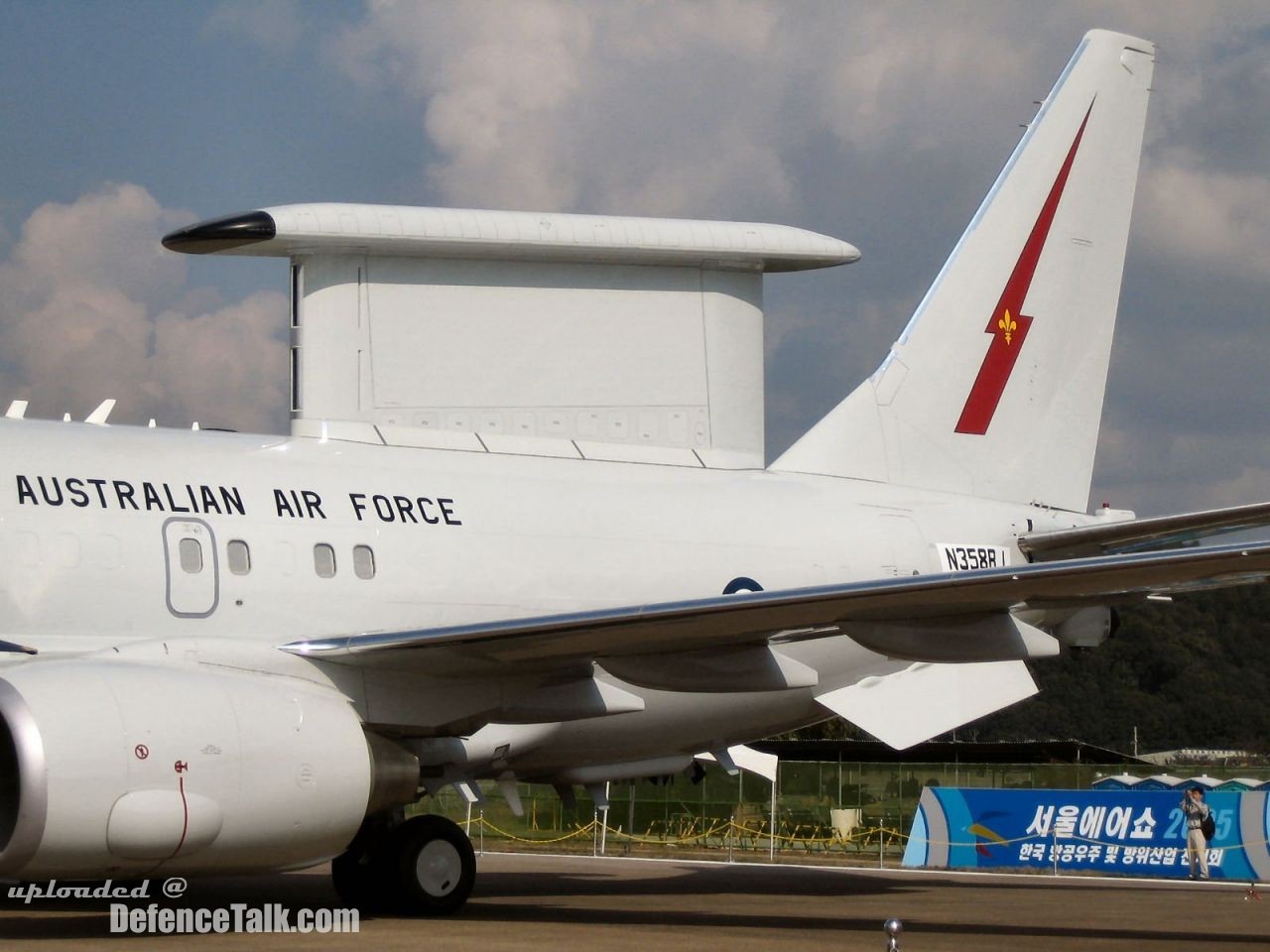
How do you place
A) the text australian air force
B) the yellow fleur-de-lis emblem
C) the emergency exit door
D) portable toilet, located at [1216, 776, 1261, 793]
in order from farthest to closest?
portable toilet, located at [1216, 776, 1261, 793], the yellow fleur-de-lis emblem, the emergency exit door, the text australian air force

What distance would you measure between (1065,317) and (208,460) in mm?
10807

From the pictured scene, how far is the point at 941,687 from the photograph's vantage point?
60.5ft

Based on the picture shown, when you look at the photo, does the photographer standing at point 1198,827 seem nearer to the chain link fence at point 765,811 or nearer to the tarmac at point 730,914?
the tarmac at point 730,914

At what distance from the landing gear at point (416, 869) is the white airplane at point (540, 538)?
3 centimetres

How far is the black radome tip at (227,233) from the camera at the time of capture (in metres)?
18.7

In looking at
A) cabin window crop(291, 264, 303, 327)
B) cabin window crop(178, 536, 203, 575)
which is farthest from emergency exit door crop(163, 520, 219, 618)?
cabin window crop(291, 264, 303, 327)

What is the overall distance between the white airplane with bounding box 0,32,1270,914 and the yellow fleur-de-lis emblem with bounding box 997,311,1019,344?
0.05 m

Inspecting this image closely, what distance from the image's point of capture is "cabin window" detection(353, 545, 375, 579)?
15.3 metres

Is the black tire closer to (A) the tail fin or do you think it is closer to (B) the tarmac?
(B) the tarmac

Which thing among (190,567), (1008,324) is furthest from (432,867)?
(1008,324)

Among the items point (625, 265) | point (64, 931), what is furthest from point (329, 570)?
point (625, 265)

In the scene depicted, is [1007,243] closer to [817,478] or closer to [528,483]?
→ [817,478]

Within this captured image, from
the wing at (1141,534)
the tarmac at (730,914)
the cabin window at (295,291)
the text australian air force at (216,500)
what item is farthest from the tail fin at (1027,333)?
the cabin window at (295,291)

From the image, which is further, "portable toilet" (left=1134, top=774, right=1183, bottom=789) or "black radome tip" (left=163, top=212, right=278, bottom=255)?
"portable toilet" (left=1134, top=774, right=1183, bottom=789)
